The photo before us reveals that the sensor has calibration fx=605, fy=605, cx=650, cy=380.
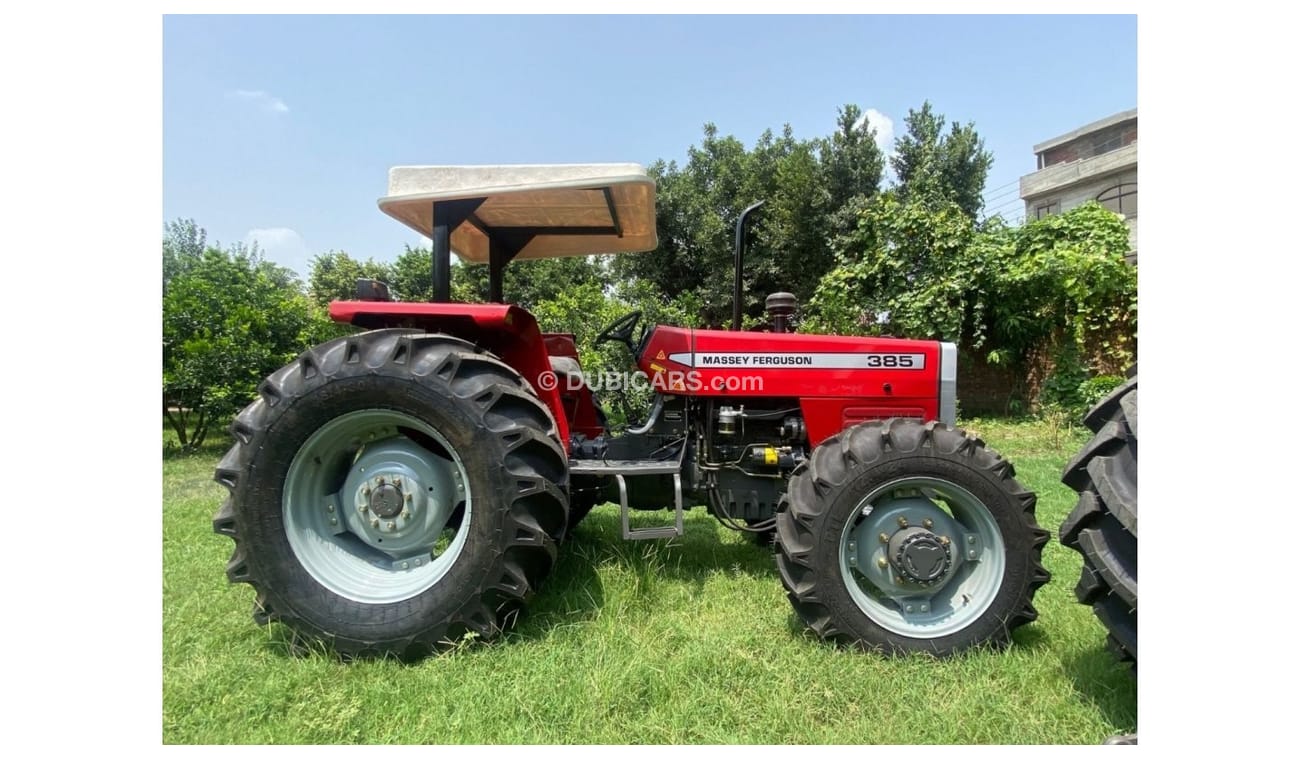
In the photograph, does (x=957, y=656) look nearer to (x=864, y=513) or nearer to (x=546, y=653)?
(x=864, y=513)

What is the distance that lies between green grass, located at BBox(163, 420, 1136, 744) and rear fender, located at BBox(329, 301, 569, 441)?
0.88 m

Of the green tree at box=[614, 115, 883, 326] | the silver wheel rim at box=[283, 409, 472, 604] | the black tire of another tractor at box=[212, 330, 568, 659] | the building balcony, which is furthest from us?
the building balcony

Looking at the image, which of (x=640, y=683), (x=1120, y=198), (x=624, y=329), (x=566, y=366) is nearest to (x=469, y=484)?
(x=640, y=683)

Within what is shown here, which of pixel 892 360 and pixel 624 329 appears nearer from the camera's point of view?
pixel 892 360

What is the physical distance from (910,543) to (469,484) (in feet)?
5.69

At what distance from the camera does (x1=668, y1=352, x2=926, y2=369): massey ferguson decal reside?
2.93 meters

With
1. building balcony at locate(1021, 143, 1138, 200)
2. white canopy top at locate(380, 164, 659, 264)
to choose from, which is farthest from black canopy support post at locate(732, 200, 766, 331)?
building balcony at locate(1021, 143, 1138, 200)

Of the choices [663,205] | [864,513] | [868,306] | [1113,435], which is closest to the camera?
[1113,435]

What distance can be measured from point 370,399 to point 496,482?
0.59 meters

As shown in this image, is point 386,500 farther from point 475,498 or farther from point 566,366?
point 566,366

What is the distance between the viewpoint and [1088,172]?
20.7 m

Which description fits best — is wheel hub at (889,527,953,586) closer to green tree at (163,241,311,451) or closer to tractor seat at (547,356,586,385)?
tractor seat at (547,356,586,385)

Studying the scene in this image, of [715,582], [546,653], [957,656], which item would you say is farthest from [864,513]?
[546,653]

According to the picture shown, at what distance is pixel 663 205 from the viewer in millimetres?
15953
